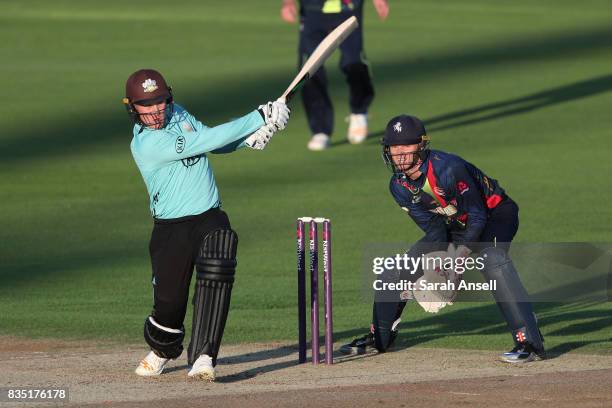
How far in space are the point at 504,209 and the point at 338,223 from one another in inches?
220

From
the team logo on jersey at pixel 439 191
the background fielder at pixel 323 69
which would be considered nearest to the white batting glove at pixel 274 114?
the team logo on jersey at pixel 439 191

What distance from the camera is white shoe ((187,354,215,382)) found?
349 inches

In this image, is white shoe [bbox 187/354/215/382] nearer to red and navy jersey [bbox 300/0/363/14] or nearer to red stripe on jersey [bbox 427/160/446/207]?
red stripe on jersey [bbox 427/160/446/207]

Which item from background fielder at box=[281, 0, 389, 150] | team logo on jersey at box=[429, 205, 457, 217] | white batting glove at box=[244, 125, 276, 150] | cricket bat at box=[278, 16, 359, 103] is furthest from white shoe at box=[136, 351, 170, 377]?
background fielder at box=[281, 0, 389, 150]

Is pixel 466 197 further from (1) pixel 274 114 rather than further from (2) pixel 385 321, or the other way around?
(1) pixel 274 114

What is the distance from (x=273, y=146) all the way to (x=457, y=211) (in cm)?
1054

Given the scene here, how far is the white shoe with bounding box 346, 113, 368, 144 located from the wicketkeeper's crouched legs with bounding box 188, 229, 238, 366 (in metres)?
10.8

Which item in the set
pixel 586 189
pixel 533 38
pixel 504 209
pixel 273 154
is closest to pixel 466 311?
pixel 504 209

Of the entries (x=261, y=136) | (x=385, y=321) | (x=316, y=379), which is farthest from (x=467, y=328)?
(x=261, y=136)

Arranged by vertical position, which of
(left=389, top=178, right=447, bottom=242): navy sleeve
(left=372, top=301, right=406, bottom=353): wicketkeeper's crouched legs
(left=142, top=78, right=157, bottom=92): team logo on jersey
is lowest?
(left=372, top=301, right=406, bottom=353): wicketkeeper's crouched legs

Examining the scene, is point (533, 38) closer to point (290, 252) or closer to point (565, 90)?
point (565, 90)

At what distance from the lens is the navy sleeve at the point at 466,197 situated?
9.23m

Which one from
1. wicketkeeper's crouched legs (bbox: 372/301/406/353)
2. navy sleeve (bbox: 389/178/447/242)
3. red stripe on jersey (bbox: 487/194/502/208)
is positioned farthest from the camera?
wicketkeeper's crouched legs (bbox: 372/301/406/353)

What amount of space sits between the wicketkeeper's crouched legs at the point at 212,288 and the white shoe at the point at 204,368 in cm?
3
